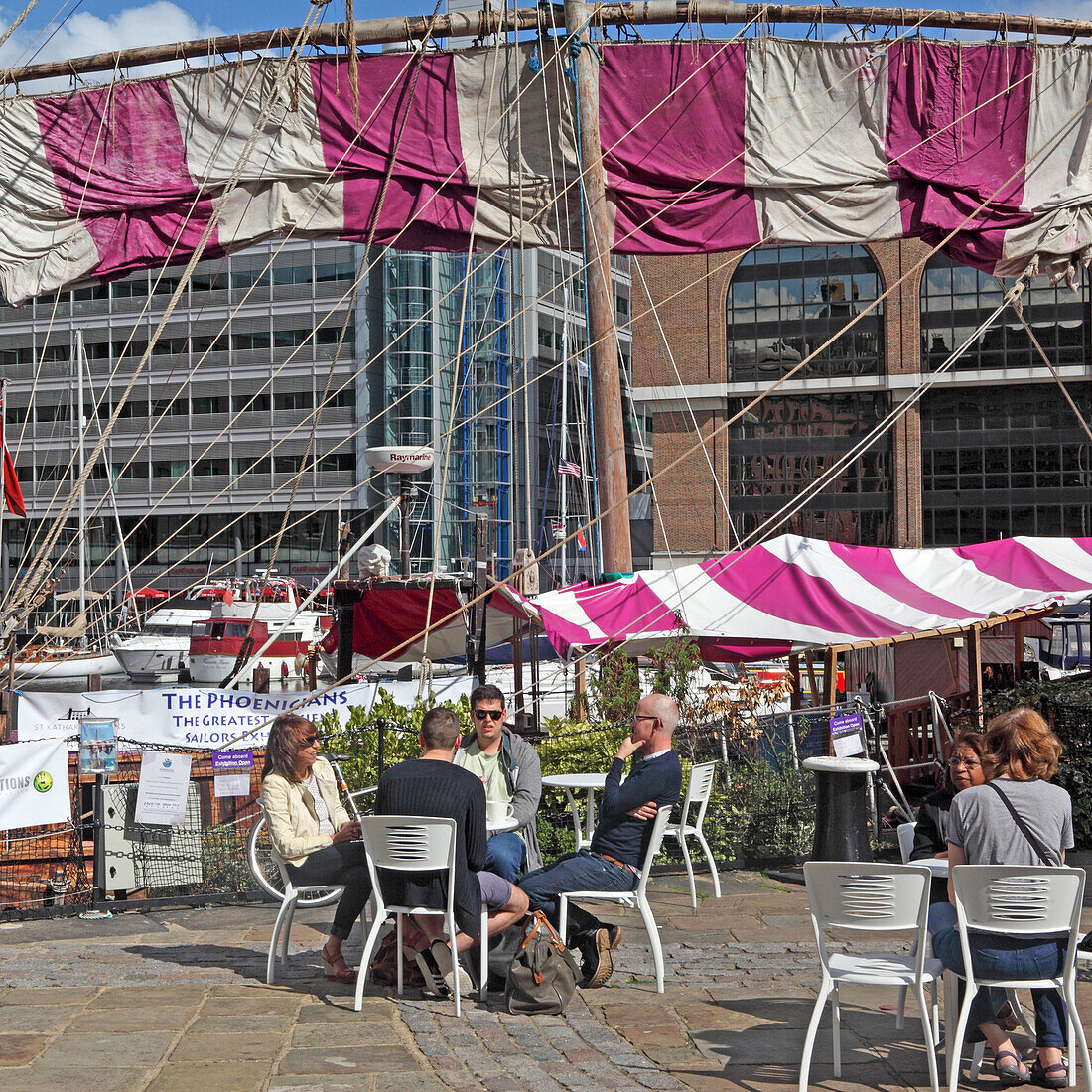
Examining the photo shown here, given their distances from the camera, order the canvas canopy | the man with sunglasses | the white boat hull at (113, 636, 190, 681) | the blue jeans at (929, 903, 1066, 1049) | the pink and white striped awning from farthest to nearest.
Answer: the white boat hull at (113, 636, 190, 681)
the pink and white striped awning
the canvas canopy
the man with sunglasses
the blue jeans at (929, 903, 1066, 1049)

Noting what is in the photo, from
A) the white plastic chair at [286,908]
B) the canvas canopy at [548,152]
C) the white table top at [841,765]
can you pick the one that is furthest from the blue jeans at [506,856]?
the canvas canopy at [548,152]

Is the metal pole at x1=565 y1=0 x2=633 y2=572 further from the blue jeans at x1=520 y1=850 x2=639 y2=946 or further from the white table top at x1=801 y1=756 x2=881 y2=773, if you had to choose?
the blue jeans at x1=520 y1=850 x2=639 y2=946

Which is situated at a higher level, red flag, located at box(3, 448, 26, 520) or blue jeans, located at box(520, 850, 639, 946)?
red flag, located at box(3, 448, 26, 520)

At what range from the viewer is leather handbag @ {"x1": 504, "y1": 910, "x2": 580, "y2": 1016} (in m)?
5.88

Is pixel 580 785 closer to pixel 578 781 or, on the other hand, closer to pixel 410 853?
pixel 578 781

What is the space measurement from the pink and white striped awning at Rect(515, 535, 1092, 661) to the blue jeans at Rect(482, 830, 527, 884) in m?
4.00

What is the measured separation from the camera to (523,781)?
281 inches

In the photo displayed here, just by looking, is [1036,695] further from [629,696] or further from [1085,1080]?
[1085,1080]

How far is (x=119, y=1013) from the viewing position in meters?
5.83

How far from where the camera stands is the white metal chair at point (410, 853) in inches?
229

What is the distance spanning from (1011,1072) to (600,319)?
24.8ft

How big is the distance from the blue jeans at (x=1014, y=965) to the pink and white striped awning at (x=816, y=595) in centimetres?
609

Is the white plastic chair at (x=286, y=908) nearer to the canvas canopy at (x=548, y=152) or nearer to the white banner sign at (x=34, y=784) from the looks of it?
the white banner sign at (x=34, y=784)

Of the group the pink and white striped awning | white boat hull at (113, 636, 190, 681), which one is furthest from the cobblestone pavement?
white boat hull at (113, 636, 190, 681)
